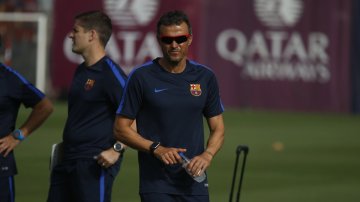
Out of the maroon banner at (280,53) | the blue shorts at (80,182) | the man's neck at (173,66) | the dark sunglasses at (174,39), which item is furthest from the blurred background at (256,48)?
the dark sunglasses at (174,39)

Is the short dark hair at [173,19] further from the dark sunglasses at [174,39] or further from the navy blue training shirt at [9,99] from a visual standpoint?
the navy blue training shirt at [9,99]

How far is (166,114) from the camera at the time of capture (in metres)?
7.92

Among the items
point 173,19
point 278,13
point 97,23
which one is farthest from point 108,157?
point 278,13

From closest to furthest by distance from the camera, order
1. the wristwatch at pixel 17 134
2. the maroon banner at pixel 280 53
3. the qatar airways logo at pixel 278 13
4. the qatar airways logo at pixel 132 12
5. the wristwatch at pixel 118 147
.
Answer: the wristwatch at pixel 118 147 → the wristwatch at pixel 17 134 → the maroon banner at pixel 280 53 → the qatar airways logo at pixel 278 13 → the qatar airways logo at pixel 132 12

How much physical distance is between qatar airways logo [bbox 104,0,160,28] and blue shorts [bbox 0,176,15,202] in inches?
845

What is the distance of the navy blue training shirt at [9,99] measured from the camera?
353 inches

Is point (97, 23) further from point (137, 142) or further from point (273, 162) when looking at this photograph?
point (273, 162)

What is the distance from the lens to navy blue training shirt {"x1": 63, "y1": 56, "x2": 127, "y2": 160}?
8930mm

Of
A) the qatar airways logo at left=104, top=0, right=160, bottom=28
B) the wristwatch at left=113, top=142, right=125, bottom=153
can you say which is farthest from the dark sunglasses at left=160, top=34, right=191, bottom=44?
the qatar airways logo at left=104, top=0, right=160, bottom=28

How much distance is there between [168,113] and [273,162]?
11.0 meters

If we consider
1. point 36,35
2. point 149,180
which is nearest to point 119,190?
point 149,180

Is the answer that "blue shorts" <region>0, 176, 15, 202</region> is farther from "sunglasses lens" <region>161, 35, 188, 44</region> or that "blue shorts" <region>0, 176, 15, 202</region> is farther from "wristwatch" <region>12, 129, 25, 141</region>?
"sunglasses lens" <region>161, 35, 188, 44</region>

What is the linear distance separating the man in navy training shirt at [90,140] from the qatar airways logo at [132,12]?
21.2 meters

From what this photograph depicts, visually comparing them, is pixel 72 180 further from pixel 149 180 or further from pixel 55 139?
pixel 55 139
